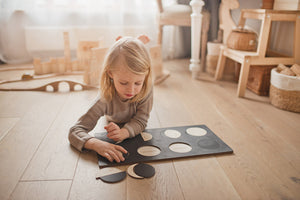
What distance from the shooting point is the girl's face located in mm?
954

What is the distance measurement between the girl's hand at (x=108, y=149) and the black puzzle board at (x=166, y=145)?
0.02 m

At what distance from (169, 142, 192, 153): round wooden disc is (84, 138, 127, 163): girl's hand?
19cm

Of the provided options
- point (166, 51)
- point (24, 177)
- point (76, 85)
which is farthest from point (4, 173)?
point (166, 51)

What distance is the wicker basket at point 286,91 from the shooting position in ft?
4.53

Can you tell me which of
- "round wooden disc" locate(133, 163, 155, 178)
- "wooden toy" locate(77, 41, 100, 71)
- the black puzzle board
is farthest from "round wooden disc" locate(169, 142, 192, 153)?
"wooden toy" locate(77, 41, 100, 71)

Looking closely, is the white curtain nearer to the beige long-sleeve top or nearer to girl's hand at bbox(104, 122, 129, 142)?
the beige long-sleeve top

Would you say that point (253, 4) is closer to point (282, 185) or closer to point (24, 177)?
point (282, 185)

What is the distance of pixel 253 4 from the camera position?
6.86 feet

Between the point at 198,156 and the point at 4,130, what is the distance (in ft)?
2.76

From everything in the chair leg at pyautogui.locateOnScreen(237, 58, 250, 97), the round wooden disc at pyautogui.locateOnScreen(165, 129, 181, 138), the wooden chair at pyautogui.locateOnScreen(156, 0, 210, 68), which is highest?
the wooden chair at pyautogui.locateOnScreen(156, 0, 210, 68)

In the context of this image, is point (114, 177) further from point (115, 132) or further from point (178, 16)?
point (178, 16)

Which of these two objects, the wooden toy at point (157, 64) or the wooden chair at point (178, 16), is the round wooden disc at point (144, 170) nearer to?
the wooden toy at point (157, 64)

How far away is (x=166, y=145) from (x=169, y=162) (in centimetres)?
10

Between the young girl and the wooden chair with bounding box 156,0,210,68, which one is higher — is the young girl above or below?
below
